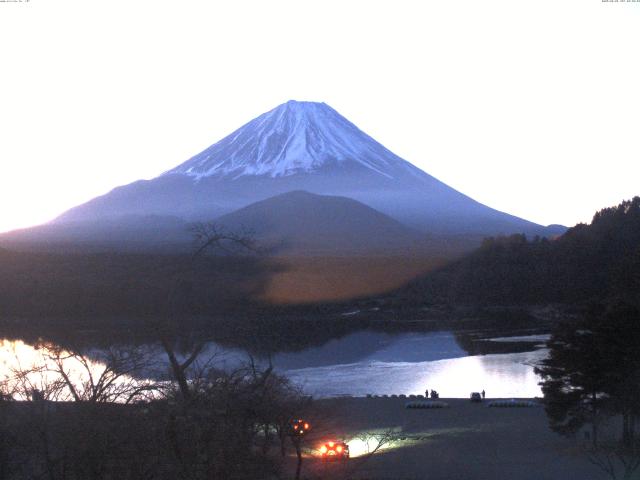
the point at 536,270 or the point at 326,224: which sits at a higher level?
the point at 326,224

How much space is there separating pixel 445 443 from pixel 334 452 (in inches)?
120

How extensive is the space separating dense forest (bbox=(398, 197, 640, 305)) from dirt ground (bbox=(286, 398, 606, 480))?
18.2 meters

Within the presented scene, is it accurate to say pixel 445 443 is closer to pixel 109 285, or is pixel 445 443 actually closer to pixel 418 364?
pixel 109 285

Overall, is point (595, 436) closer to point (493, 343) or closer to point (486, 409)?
point (486, 409)

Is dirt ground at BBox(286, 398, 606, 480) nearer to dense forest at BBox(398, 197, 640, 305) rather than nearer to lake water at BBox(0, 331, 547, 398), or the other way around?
lake water at BBox(0, 331, 547, 398)

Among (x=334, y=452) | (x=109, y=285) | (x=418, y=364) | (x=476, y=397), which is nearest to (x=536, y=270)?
(x=418, y=364)

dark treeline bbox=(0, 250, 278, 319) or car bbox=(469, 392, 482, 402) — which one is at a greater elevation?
dark treeline bbox=(0, 250, 278, 319)

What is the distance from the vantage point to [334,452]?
8039mm

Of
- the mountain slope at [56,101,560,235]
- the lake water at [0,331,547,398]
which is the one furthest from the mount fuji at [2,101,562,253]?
the lake water at [0,331,547,398]

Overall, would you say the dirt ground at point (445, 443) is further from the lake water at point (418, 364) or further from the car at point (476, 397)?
the lake water at point (418, 364)

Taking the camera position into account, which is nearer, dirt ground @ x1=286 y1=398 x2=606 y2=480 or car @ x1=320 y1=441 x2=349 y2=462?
car @ x1=320 y1=441 x2=349 y2=462

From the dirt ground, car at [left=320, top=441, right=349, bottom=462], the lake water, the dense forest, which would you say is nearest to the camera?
car at [left=320, top=441, right=349, bottom=462]

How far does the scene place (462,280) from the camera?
33438 millimetres

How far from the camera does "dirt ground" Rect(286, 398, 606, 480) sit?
833 centimetres
